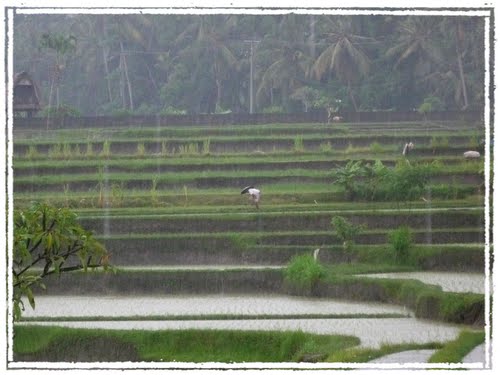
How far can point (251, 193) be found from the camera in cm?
1250

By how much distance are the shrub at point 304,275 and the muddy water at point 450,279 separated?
0.54 metres

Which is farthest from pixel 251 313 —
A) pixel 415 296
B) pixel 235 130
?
pixel 235 130

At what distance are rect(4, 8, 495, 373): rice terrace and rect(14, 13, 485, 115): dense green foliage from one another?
0.19 ft

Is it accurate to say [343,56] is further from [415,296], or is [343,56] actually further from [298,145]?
[415,296]

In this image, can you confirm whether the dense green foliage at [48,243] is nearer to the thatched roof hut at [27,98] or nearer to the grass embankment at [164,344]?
the grass embankment at [164,344]

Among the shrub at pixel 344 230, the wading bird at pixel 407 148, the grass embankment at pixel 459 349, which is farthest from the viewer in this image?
the wading bird at pixel 407 148

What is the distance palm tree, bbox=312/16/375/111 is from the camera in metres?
20.8

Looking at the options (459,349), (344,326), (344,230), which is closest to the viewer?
(459,349)

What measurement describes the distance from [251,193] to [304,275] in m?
3.80

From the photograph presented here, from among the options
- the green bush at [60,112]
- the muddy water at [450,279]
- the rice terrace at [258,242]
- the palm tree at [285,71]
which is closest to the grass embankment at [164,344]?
the rice terrace at [258,242]

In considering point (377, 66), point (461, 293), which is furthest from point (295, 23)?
point (461, 293)

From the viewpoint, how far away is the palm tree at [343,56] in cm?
2080

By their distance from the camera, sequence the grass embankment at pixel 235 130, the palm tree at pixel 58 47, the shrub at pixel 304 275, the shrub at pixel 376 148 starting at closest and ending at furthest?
1. the shrub at pixel 304 275
2. the shrub at pixel 376 148
3. the grass embankment at pixel 235 130
4. the palm tree at pixel 58 47

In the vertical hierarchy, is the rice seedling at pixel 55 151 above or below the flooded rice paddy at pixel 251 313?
above
